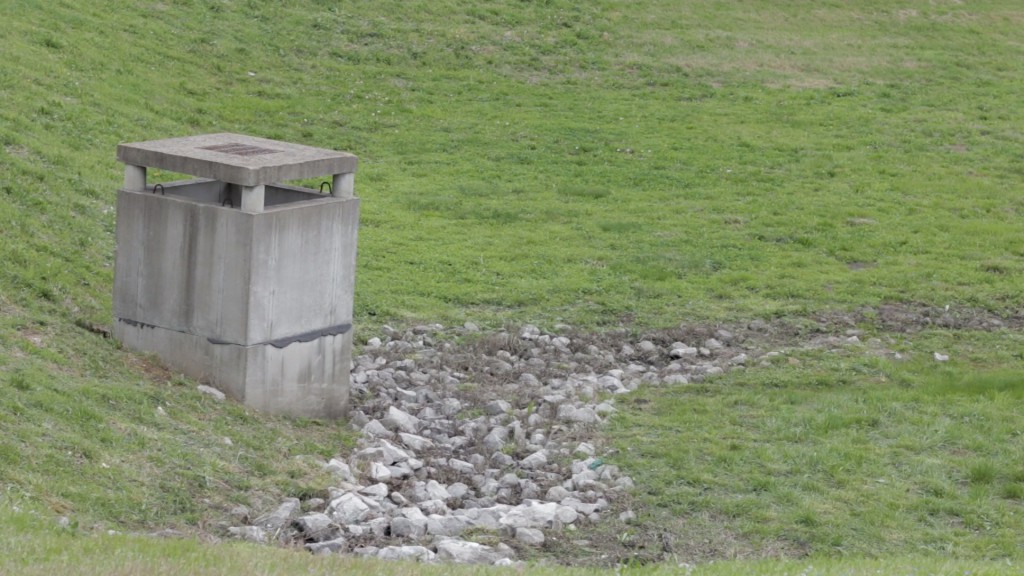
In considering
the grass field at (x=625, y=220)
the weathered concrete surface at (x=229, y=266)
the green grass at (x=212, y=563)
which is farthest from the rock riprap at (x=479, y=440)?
the weathered concrete surface at (x=229, y=266)

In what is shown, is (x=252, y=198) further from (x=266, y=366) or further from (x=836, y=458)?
(x=836, y=458)

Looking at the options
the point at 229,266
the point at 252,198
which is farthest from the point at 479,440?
the point at 252,198

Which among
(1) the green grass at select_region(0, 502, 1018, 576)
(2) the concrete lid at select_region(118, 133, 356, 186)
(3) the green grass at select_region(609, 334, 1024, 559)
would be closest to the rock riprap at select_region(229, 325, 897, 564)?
(3) the green grass at select_region(609, 334, 1024, 559)

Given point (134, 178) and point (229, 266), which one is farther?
point (134, 178)

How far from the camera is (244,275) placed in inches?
469

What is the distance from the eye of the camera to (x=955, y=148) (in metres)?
28.1

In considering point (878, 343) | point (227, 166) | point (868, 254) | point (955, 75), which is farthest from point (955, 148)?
point (227, 166)

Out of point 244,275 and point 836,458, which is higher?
point 244,275

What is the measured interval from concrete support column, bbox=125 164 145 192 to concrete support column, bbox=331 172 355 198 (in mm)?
1721

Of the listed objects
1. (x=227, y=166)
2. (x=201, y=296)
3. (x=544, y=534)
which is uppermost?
(x=227, y=166)

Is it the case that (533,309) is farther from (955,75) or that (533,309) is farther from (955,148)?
(955,75)

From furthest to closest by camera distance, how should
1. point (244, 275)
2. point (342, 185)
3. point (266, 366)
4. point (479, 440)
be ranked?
point (342, 185), point (479, 440), point (266, 366), point (244, 275)

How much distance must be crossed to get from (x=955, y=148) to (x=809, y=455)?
17.7 m

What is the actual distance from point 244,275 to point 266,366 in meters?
0.86
